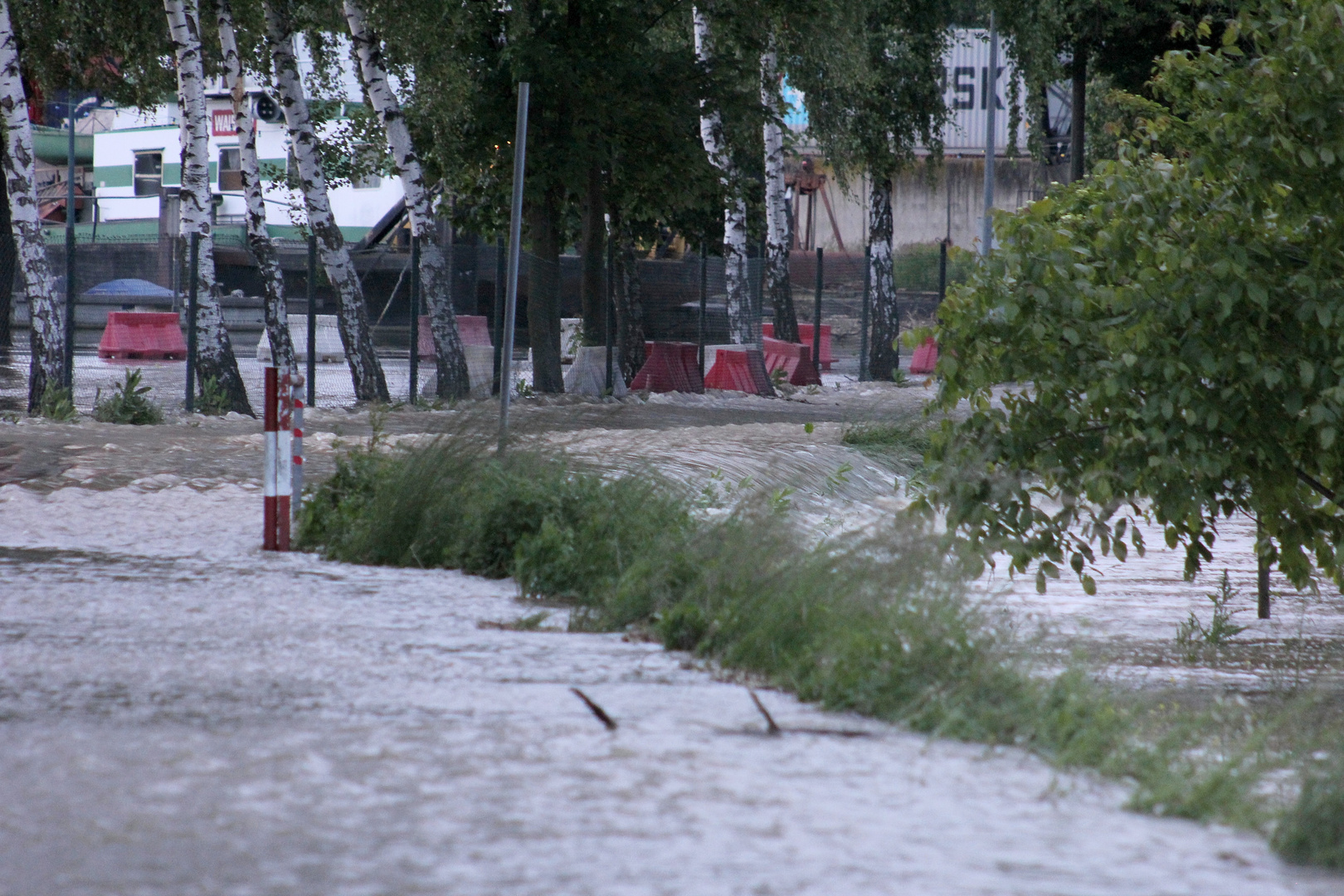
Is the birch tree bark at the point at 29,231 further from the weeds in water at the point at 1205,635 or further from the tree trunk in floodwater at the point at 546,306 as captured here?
the weeds in water at the point at 1205,635

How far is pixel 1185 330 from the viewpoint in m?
6.61

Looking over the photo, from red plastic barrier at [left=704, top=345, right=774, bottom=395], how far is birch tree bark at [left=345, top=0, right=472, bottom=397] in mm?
5239

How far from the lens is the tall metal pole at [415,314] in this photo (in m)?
16.9

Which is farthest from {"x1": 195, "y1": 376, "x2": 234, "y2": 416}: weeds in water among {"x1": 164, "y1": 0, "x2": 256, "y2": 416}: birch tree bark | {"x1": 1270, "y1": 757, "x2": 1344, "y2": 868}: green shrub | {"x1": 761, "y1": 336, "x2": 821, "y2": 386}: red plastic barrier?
{"x1": 1270, "y1": 757, "x2": 1344, "y2": 868}: green shrub

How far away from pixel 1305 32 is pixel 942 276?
19.9 meters

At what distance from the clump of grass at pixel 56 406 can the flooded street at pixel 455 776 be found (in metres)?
7.43

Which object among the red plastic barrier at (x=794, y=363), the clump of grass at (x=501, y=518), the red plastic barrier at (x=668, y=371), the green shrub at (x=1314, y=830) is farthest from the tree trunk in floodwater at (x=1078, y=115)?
the green shrub at (x=1314, y=830)

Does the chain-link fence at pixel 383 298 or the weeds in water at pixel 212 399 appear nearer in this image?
the weeds in water at pixel 212 399

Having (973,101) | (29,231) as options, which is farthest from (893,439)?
(973,101)

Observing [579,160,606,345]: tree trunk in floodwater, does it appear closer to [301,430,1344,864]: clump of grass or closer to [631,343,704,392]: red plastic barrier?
[631,343,704,392]: red plastic barrier

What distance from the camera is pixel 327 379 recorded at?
21391mm

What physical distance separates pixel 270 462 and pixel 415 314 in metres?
9.97

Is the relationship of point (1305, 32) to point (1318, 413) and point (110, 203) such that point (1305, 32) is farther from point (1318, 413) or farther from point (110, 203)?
point (110, 203)

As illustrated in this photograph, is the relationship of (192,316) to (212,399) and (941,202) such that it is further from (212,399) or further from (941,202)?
(941,202)
